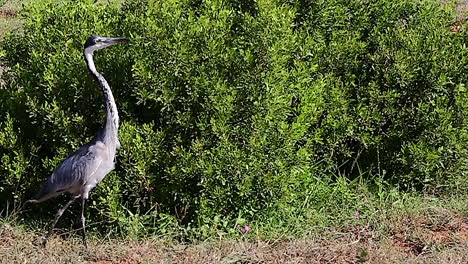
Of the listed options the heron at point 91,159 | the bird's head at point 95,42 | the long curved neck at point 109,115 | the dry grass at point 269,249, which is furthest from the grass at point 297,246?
the bird's head at point 95,42

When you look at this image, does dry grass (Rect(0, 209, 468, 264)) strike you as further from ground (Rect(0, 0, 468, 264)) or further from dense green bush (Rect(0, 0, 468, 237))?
dense green bush (Rect(0, 0, 468, 237))

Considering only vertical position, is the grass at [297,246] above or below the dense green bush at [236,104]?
below

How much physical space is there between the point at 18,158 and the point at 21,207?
0.44 m

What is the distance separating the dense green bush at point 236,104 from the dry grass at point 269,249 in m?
0.27

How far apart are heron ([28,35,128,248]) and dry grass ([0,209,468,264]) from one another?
219 mm

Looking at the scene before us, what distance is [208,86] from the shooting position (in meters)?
5.18

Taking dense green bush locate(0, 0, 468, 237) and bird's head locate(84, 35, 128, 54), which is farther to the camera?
dense green bush locate(0, 0, 468, 237)

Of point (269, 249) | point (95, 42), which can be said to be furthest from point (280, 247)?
point (95, 42)

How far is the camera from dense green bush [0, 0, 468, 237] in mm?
5195

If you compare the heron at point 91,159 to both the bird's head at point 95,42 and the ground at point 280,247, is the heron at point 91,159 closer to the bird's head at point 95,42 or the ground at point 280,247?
the bird's head at point 95,42

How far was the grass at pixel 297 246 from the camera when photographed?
16.2 ft

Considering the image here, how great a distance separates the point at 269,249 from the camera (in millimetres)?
5047

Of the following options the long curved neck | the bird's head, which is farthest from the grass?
the bird's head

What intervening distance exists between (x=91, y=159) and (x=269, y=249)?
147 centimetres
